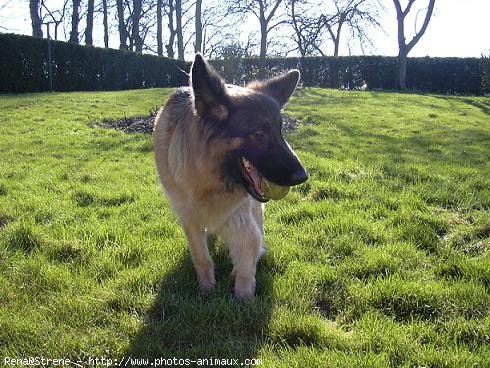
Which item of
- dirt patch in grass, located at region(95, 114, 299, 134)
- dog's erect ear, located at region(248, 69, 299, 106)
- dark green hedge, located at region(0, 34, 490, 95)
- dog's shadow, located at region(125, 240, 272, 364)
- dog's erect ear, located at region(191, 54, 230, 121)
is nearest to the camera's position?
dog's shadow, located at region(125, 240, 272, 364)

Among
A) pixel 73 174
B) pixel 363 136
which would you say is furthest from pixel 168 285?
pixel 363 136

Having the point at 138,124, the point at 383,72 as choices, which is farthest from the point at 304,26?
the point at 138,124

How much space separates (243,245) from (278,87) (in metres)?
1.46

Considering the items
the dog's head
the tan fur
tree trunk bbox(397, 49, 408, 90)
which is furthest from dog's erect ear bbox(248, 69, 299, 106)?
tree trunk bbox(397, 49, 408, 90)

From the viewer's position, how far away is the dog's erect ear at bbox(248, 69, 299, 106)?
401 cm

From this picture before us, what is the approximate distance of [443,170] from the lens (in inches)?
293

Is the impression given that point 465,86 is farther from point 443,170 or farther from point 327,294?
point 327,294

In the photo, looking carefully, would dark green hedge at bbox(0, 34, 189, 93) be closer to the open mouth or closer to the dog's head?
the dog's head

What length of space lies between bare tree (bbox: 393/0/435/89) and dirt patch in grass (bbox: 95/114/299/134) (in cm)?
1949

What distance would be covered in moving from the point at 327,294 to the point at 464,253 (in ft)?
5.31

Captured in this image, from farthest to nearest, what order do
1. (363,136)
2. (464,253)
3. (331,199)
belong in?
(363,136) < (331,199) < (464,253)

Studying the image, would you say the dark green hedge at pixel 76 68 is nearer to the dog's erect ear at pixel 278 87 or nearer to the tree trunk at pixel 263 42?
the tree trunk at pixel 263 42

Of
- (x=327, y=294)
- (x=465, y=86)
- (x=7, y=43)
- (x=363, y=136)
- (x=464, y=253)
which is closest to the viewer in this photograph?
(x=327, y=294)

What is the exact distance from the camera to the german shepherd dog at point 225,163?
3.33 metres
